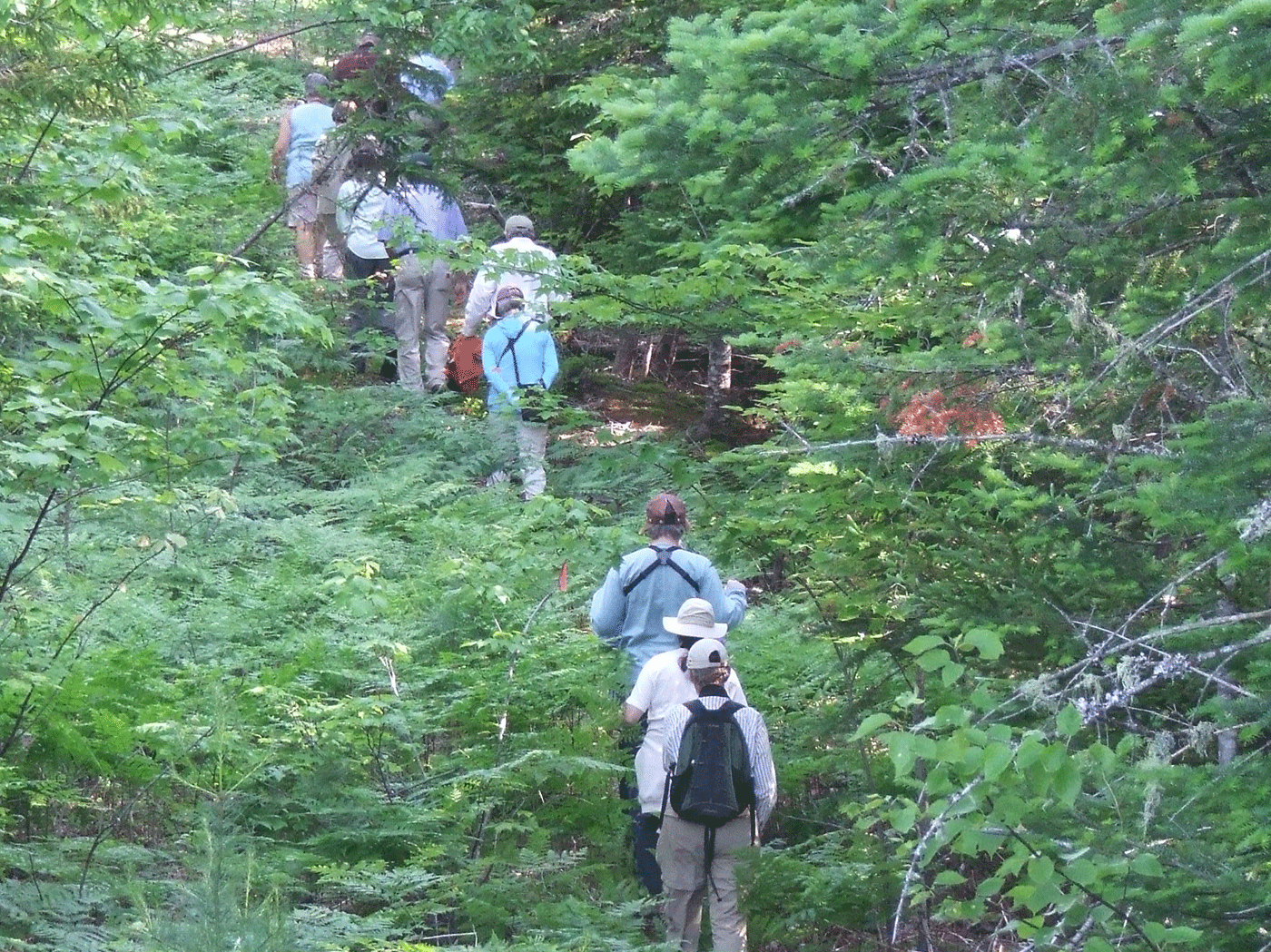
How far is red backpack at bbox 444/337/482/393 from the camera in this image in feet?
44.6

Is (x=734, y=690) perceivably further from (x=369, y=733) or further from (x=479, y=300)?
(x=479, y=300)

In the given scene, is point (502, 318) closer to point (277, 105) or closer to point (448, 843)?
point (448, 843)

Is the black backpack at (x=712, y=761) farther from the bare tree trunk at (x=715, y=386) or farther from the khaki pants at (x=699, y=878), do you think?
the bare tree trunk at (x=715, y=386)

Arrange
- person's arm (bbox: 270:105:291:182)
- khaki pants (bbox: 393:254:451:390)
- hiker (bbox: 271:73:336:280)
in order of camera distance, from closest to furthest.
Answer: khaki pants (bbox: 393:254:451:390)
hiker (bbox: 271:73:336:280)
person's arm (bbox: 270:105:291:182)

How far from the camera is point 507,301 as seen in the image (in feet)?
37.1

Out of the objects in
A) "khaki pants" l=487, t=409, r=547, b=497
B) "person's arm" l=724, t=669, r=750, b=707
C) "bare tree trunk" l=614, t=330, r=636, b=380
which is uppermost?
"bare tree trunk" l=614, t=330, r=636, b=380

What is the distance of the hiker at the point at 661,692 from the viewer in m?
6.63

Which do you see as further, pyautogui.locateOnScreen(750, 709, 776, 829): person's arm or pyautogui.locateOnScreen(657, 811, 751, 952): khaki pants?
pyautogui.locateOnScreen(657, 811, 751, 952): khaki pants

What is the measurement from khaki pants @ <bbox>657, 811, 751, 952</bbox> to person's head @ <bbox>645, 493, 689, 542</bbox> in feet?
4.66

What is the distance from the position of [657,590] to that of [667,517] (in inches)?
15.1

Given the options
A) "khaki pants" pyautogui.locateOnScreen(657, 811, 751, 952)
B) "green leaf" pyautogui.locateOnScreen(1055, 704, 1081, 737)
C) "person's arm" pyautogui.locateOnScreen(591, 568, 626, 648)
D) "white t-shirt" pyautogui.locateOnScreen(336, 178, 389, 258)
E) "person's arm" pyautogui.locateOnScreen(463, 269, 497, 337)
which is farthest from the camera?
"person's arm" pyautogui.locateOnScreen(463, 269, 497, 337)

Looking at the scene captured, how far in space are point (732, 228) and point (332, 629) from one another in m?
3.42

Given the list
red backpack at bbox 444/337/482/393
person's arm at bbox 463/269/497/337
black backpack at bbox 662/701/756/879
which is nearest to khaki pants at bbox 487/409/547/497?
person's arm at bbox 463/269/497/337

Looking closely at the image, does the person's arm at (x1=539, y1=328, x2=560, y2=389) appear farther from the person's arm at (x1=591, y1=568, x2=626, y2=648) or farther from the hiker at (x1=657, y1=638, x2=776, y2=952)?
the hiker at (x1=657, y1=638, x2=776, y2=952)
